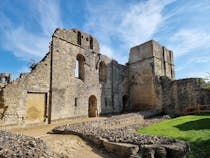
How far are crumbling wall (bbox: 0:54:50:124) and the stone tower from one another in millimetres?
11449

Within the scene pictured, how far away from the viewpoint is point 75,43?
15477mm

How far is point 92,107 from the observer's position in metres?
17.5

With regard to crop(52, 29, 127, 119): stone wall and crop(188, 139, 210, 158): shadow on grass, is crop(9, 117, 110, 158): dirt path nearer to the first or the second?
crop(188, 139, 210, 158): shadow on grass

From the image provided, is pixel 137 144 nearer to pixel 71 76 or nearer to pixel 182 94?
pixel 71 76

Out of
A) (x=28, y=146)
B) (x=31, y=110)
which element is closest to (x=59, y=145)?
(x=28, y=146)

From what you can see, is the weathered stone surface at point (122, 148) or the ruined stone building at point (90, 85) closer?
the weathered stone surface at point (122, 148)

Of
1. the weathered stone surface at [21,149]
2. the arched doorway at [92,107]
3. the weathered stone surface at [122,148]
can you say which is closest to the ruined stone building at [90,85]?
the arched doorway at [92,107]

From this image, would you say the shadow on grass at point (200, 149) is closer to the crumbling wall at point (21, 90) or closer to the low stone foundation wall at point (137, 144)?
the low stone foundation wall at point (137, 144)

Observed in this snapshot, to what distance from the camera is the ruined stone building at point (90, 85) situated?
11.6 m

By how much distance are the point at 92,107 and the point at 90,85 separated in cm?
234

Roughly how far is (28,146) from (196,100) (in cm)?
1623

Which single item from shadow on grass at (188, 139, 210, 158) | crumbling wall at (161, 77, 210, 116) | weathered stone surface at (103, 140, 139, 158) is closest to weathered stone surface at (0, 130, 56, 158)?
weathered stone surface at (103, 140, 139, 158)

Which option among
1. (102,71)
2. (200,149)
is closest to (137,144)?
(200,149)

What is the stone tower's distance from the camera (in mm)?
19656
